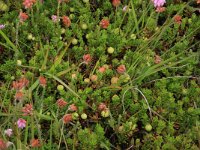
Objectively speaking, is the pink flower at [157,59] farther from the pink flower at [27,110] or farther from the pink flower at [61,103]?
the pink flower at [27,110]

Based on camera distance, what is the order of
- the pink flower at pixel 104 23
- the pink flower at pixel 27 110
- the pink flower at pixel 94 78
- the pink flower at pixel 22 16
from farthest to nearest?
the pink flower at pixel 104 23 < the pink flower at pixel 22 16 < the pink flower at pixel 94 78 < the pink flower at pixel 27 110

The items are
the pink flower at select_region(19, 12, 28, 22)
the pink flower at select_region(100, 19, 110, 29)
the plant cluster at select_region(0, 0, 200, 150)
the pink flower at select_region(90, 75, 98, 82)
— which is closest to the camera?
the plant cluster at select_region(0, 0, 200, 150)

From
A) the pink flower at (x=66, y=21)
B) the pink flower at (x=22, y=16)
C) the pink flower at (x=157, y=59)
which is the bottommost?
the pink flower at (x=157, y=59)

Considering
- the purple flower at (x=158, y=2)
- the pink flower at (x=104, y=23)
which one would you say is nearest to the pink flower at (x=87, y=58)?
the pink flower at (x=104, y=23)

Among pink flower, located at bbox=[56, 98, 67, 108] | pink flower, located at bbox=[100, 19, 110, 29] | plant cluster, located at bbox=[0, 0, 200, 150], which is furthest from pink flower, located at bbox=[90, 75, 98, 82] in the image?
pink flower, located at bbox=[100, 19, 110, 29]

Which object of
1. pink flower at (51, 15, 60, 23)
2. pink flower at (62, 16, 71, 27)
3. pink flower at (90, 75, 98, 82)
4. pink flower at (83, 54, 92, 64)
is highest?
pink flower at (51, 15, 60, 23)

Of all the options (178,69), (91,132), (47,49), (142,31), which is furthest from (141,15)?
(91,132)

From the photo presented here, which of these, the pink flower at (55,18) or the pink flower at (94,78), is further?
the pink flower at (55,18)

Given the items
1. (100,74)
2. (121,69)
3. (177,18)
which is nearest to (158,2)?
(177,18)

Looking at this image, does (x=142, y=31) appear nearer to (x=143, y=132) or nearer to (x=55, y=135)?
(x=143, y=132)

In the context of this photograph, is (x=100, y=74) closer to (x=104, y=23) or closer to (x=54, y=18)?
(x=104, y=23)

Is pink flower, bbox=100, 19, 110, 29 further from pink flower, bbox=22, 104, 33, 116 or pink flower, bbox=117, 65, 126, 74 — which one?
pink flower, bbox=22, 104, 33, 116
